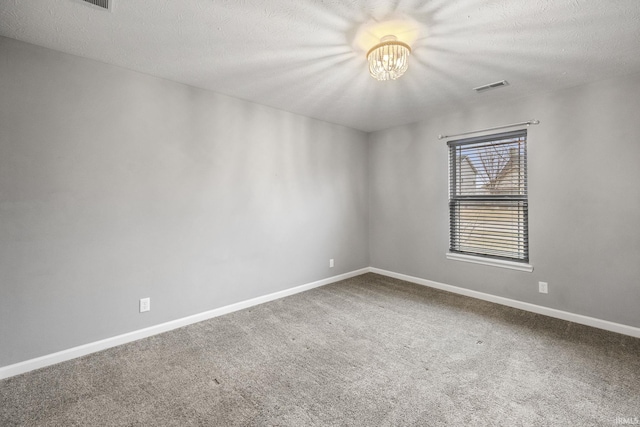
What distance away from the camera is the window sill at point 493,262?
10.7ft

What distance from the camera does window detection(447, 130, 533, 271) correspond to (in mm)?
3352

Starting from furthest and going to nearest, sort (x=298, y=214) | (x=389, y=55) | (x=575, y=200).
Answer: (x=298, y=214)
(x=575, y=200)
(x=389, y=55)

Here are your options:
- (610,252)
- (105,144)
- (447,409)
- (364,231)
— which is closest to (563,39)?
(610,252)

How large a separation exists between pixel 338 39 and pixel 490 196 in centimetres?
271

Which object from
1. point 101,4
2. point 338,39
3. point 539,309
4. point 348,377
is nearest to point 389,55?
point 338,39

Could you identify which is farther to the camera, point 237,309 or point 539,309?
point 237,309

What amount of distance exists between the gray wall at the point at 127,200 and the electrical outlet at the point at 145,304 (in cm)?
4

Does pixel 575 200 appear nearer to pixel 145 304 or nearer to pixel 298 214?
pixel 298 214

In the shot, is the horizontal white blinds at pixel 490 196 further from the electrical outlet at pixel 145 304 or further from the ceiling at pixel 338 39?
the electrical outlet at pixel 145 304

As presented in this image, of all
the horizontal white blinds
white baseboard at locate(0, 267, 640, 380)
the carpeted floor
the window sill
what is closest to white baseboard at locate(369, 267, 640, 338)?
white baseboard at locate(0, 267, 640, 380)

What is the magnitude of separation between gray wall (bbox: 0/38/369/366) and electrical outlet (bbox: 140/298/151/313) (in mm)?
44

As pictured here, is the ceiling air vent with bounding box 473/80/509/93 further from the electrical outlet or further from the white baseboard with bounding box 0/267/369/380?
the electrical outlet

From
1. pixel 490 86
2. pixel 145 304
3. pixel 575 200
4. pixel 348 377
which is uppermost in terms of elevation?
pixel 490 86

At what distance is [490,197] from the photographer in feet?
11.7
